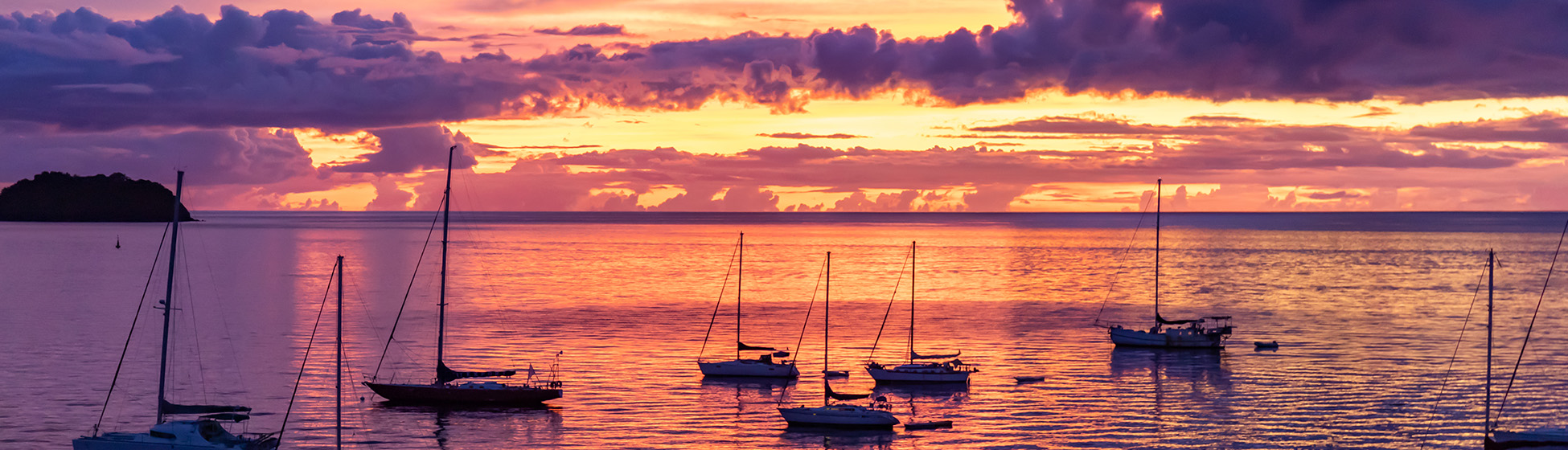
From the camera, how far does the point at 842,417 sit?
190ft

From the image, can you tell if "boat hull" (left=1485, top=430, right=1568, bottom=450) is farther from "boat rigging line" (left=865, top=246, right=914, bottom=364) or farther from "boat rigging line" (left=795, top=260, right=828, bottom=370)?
"boat rigging line" (left=795, top=260, right=828, bottom=370)

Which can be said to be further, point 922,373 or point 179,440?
point 922,373

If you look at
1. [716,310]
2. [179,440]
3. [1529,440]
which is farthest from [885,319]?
[179,440]

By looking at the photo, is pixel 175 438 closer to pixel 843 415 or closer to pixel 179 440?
pixel 179 440

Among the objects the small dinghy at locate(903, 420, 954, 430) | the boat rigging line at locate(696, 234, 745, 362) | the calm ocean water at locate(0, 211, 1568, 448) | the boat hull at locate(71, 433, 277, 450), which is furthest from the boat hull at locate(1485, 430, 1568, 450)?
the boat hull at locate(71, 433, 277, 450)

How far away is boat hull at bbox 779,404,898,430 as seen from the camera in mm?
57656

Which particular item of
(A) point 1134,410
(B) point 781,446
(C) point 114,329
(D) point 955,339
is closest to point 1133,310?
(D) point 955,339

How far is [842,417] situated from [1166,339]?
42536mm

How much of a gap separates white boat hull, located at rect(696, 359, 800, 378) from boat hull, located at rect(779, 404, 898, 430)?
13737mm

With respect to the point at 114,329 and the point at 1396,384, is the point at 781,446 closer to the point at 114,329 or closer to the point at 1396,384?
the point at 1396,384

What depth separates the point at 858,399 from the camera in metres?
65.2

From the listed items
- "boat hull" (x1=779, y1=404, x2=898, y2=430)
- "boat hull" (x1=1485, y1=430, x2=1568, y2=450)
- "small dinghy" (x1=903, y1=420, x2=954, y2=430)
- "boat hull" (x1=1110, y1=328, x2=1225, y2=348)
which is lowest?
"small dinghy" (x1=903, y1=420, x2=954, y2=430)

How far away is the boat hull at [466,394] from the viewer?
62969 mm

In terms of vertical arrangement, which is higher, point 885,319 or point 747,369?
point 885,319
